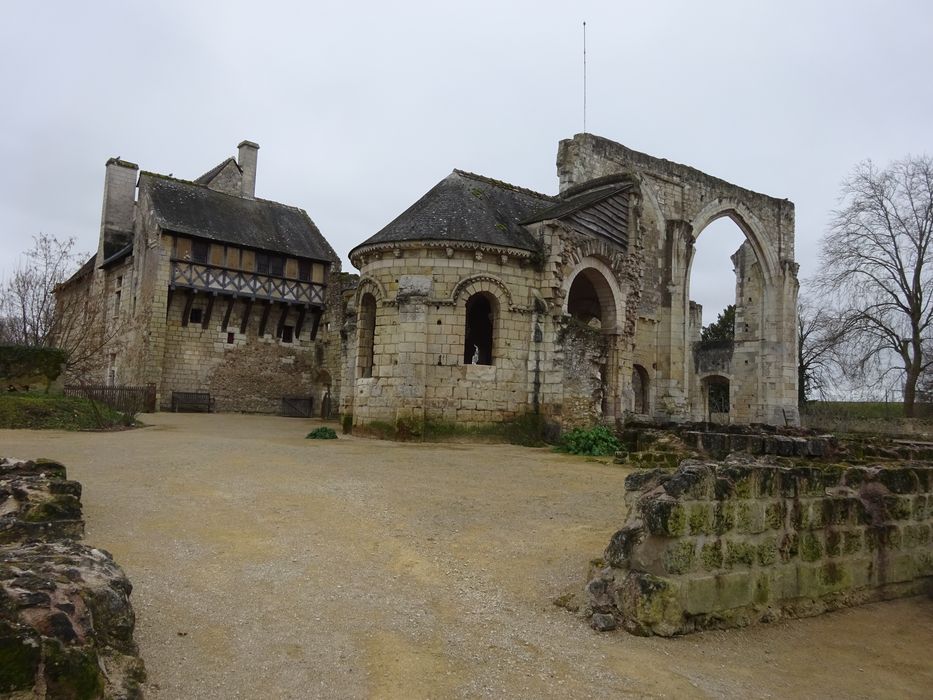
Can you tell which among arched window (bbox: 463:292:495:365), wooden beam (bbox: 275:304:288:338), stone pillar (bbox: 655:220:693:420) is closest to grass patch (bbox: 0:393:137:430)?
arched window (bbox: 463:292:495:365)

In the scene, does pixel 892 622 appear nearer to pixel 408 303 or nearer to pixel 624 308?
pixel 408 303

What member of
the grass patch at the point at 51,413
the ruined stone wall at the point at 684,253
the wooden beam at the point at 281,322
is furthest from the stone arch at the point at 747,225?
the grass patch at the point at 51,413

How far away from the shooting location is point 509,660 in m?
3.67

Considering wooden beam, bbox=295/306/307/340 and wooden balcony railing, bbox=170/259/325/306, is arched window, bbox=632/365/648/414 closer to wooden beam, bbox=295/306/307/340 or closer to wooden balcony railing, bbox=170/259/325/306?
wooden balcony railing, bbox=170/259/325/306

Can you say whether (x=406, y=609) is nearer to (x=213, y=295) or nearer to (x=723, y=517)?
(x=723, y=517)

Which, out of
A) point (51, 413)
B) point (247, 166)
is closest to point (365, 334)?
point (51, 413)

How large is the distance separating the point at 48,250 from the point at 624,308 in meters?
17.9

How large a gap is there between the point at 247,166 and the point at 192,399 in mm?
10360

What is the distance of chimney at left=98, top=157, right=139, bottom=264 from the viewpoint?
87.6 feet

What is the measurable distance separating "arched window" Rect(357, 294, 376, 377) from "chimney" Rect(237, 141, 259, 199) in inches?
598

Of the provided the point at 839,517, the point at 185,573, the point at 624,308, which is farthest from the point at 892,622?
the point at 624,308

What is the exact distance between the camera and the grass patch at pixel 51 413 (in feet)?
42.9

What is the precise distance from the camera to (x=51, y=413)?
13531 mm

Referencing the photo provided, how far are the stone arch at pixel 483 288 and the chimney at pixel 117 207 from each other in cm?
1880
